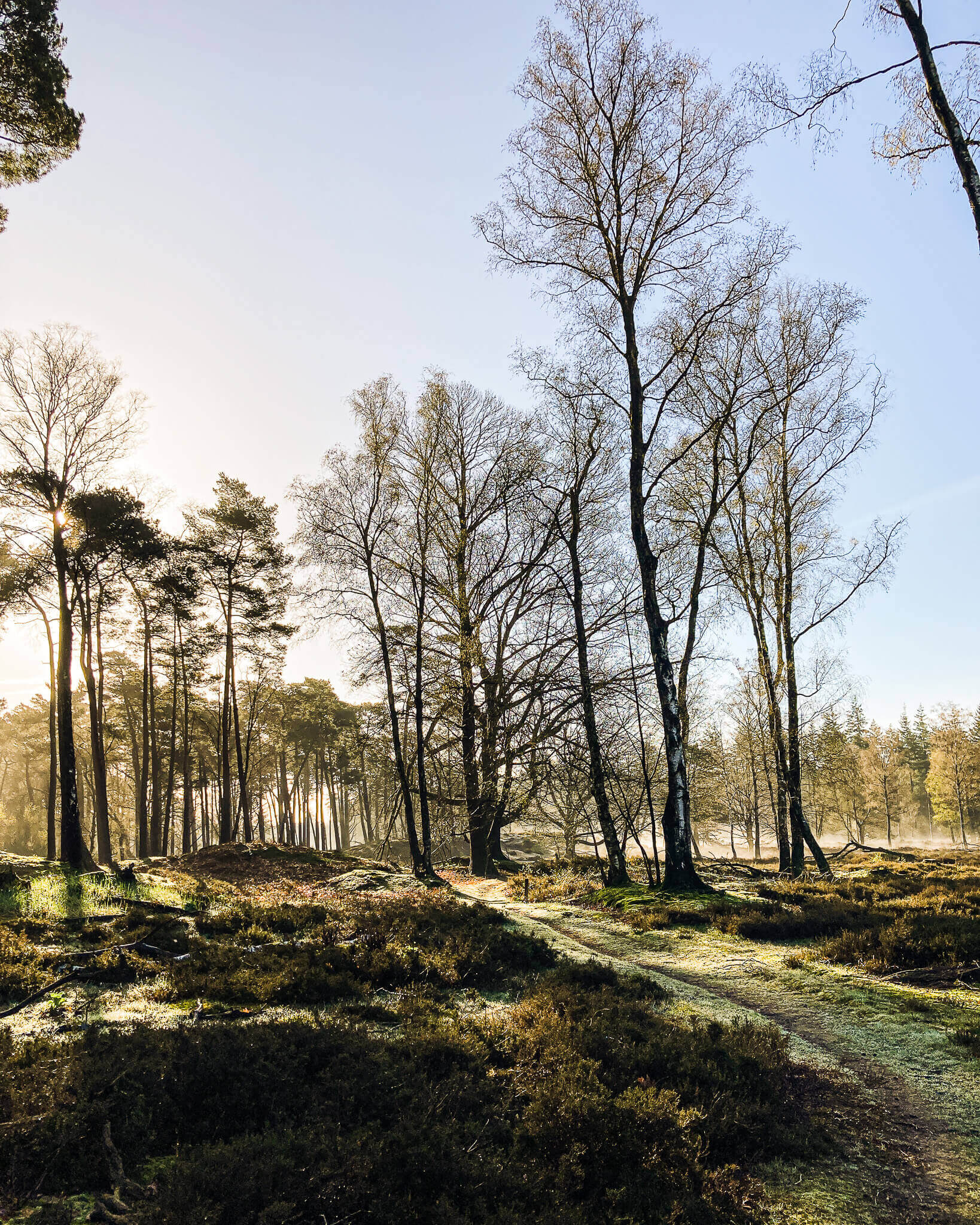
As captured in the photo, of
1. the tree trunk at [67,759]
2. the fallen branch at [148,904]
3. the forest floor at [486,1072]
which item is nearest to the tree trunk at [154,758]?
the tree trunk at [67,759]

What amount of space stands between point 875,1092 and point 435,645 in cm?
1669

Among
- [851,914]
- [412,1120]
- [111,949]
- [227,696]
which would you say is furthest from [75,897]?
[227,696]

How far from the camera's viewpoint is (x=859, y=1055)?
5.25m

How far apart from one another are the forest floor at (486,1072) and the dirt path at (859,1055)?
0.02 metres

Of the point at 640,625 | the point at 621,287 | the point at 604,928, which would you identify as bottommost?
the point at 604,928

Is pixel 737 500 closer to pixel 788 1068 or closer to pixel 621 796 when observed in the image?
pixel 621 796

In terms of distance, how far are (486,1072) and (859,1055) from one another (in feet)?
10.5

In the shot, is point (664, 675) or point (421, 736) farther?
point (421, 736)

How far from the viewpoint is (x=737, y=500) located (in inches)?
777

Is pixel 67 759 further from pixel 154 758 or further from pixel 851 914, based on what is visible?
pixel 851 914

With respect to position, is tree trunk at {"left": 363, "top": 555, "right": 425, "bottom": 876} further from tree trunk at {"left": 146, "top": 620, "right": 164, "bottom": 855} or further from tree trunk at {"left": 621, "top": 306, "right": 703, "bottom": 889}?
tree trunk at {"left": 146, "top": 620, "right": 164, "bottom": 855}

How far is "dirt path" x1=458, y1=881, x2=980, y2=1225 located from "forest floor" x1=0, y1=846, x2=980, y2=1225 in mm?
23

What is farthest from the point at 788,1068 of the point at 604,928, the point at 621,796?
the point at 621,796

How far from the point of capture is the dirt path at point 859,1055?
3408 mm
